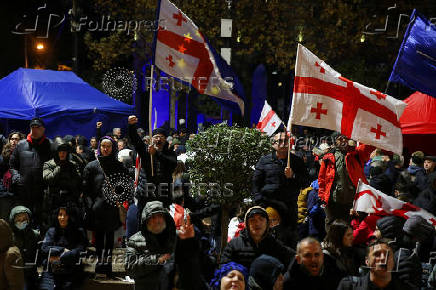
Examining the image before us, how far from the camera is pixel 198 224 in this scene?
31.2ft

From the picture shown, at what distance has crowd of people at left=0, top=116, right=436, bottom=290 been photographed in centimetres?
604

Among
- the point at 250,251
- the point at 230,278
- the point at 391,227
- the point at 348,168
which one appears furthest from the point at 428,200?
the point at 230,278

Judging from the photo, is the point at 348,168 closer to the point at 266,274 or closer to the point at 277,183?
the point at 277,183

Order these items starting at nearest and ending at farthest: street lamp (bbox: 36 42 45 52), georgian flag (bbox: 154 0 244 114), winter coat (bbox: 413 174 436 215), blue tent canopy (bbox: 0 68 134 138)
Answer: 1. georgian flag (bbox: 154 0 244 114)
2. winter coat (bbox: 413 174 436 215)
3. blue tent canopy (bbox: 0 68 134 138)
4. street lamp (bbox: 36 42 45 52)

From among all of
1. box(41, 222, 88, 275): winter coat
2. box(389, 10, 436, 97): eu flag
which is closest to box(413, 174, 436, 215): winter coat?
box(389, 10, 436, 97): eu flag

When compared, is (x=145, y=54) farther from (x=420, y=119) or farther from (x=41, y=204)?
(x=41, y=204)

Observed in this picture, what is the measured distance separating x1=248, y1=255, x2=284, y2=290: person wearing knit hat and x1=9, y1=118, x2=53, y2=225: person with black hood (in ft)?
16.2

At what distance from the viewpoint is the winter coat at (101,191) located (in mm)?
9383

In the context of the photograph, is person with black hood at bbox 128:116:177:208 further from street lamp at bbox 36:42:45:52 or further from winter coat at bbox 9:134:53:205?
street lamp at bbox 36:42:45:52

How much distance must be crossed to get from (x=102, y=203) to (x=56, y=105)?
7.87 metres

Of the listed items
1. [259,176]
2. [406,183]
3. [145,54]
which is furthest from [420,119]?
[145,54]

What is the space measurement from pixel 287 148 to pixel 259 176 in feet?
1.81

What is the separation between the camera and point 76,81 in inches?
737

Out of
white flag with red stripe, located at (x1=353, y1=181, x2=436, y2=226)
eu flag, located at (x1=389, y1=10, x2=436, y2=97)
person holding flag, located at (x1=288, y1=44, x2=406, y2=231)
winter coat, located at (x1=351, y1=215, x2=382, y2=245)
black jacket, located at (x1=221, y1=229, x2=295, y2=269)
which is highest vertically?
eu flag, located at (x1=389, y1=10, x2=436, y2=97)
